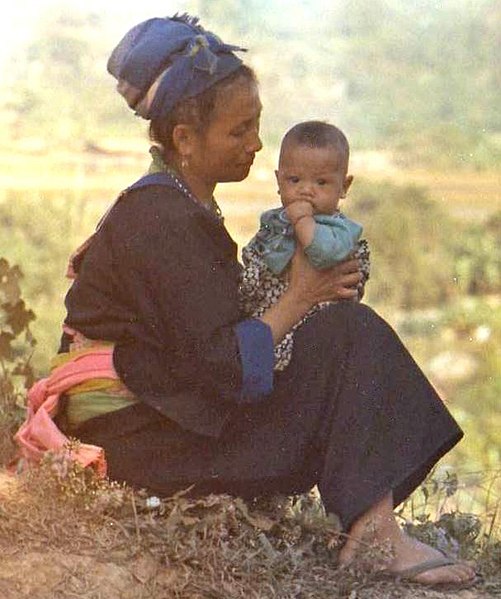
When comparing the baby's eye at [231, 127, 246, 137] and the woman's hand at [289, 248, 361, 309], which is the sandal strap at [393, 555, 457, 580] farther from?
the baby's eye at [231, 127, 246, 137]

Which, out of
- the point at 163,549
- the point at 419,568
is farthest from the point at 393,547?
the point at 163,549

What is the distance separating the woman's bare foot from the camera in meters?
4.11

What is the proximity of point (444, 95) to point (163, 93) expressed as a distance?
7998 millimetres

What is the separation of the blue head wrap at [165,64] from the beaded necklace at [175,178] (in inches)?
4.6

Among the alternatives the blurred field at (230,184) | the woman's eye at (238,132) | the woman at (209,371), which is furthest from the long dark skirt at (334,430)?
the blurred field at (230,184)

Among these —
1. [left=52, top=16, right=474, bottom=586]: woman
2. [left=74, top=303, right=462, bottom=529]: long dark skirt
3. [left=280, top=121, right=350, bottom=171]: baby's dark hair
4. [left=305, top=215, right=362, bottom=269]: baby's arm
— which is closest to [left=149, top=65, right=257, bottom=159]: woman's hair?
[left=52, top=16, right=474, bottom=586]: woman

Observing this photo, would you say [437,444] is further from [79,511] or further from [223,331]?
[79,511]

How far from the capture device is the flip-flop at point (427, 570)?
13.5ft

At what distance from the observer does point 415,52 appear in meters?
12.0

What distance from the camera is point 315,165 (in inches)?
161

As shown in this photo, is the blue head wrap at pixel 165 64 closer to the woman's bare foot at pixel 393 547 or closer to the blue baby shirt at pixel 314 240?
the blue baby shirt at pixel 314 240

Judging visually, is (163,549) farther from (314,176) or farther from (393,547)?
(314,176)

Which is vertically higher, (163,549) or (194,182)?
(194,182)

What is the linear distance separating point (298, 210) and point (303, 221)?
4 cm
